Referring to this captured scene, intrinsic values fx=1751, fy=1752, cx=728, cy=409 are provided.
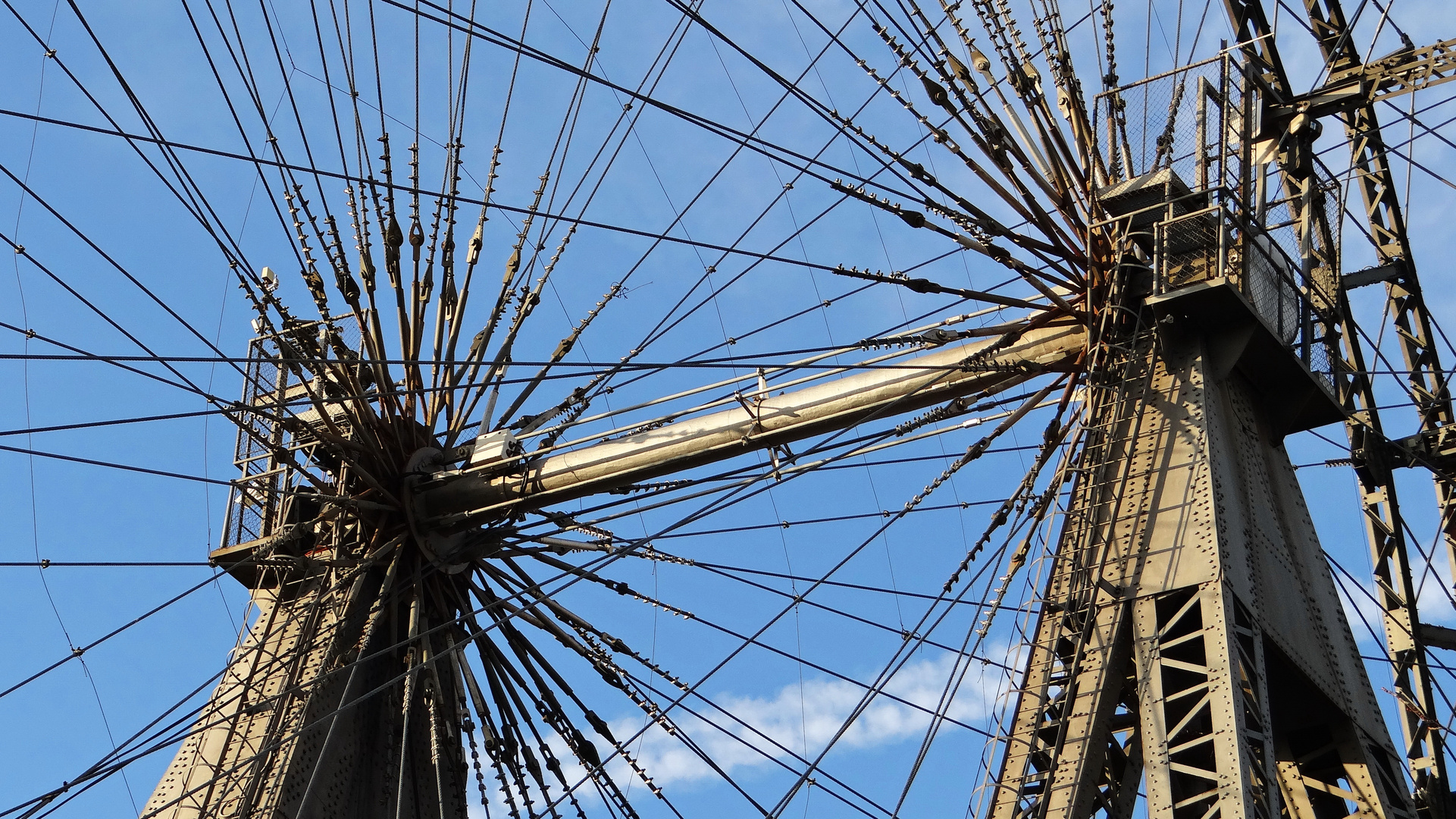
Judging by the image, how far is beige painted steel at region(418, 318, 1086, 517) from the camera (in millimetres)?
15062

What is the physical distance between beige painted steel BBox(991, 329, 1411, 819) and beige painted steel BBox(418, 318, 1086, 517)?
3.27 ft

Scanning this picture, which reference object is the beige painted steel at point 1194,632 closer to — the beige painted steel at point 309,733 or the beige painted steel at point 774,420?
the beige painted steel at point 774,420

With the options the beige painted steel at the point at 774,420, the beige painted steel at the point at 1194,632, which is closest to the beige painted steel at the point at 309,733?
the beige painted steel at the point at 774,420

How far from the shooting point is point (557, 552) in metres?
17.7

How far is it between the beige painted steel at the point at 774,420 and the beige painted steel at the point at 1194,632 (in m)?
1.00

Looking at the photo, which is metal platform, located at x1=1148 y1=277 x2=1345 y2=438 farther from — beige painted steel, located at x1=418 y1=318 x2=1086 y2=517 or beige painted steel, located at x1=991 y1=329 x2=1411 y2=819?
beige painted steel, located at x1=418 y1=318 x2=1086 y2=517

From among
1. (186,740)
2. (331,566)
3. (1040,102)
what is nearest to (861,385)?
(1040,102)

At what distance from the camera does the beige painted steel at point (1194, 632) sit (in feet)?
39.4

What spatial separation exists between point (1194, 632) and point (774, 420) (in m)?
4.60

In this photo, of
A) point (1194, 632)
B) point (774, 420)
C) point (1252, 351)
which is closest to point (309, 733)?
point (774, 420)

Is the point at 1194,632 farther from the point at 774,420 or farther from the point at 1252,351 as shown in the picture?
the point at 774,420

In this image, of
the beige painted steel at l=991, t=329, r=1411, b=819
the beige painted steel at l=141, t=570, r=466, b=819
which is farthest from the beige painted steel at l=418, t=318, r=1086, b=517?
the beige painted steel at l=141, t=570, r=466, b=819

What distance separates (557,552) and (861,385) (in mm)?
4057

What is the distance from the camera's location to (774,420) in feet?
51.4
